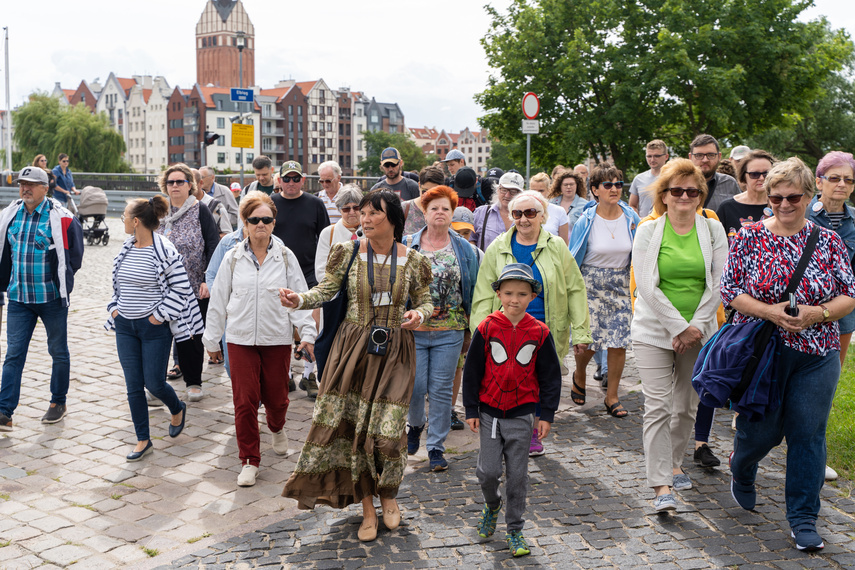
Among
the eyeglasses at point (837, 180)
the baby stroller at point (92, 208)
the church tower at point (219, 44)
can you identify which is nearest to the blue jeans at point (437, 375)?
the eyeglasses at point (837, 180)

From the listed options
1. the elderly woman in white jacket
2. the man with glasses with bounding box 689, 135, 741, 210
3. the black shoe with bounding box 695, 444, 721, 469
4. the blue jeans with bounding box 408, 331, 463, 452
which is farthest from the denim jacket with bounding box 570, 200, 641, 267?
the elderly woman in white jacket

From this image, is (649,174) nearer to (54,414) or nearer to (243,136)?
(54,414)

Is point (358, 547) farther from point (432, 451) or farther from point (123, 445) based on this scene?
point (123, 445)

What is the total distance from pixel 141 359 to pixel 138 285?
0.57 meters

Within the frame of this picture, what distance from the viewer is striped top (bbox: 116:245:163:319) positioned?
6203 millimetres

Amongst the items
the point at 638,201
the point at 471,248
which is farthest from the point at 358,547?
the point at 638,201

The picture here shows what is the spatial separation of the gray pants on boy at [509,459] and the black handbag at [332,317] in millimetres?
1076

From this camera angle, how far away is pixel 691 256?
5.20m

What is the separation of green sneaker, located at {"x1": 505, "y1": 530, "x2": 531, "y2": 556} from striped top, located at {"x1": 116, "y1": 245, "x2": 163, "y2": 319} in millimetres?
3281

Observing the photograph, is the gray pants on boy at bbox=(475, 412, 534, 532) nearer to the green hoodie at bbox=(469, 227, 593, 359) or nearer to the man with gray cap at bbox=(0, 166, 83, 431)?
the green hoodie at bbox=(469, 227, 593, 359)

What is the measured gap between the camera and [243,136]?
63.8 ft

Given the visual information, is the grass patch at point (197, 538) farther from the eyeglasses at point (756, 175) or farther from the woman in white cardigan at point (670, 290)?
the eyeglasses at point (756, 175)

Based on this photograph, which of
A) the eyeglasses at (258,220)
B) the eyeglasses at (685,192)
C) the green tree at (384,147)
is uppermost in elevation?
the green tree at (384,147)

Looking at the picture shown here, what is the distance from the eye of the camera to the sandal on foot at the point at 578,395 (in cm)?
755
